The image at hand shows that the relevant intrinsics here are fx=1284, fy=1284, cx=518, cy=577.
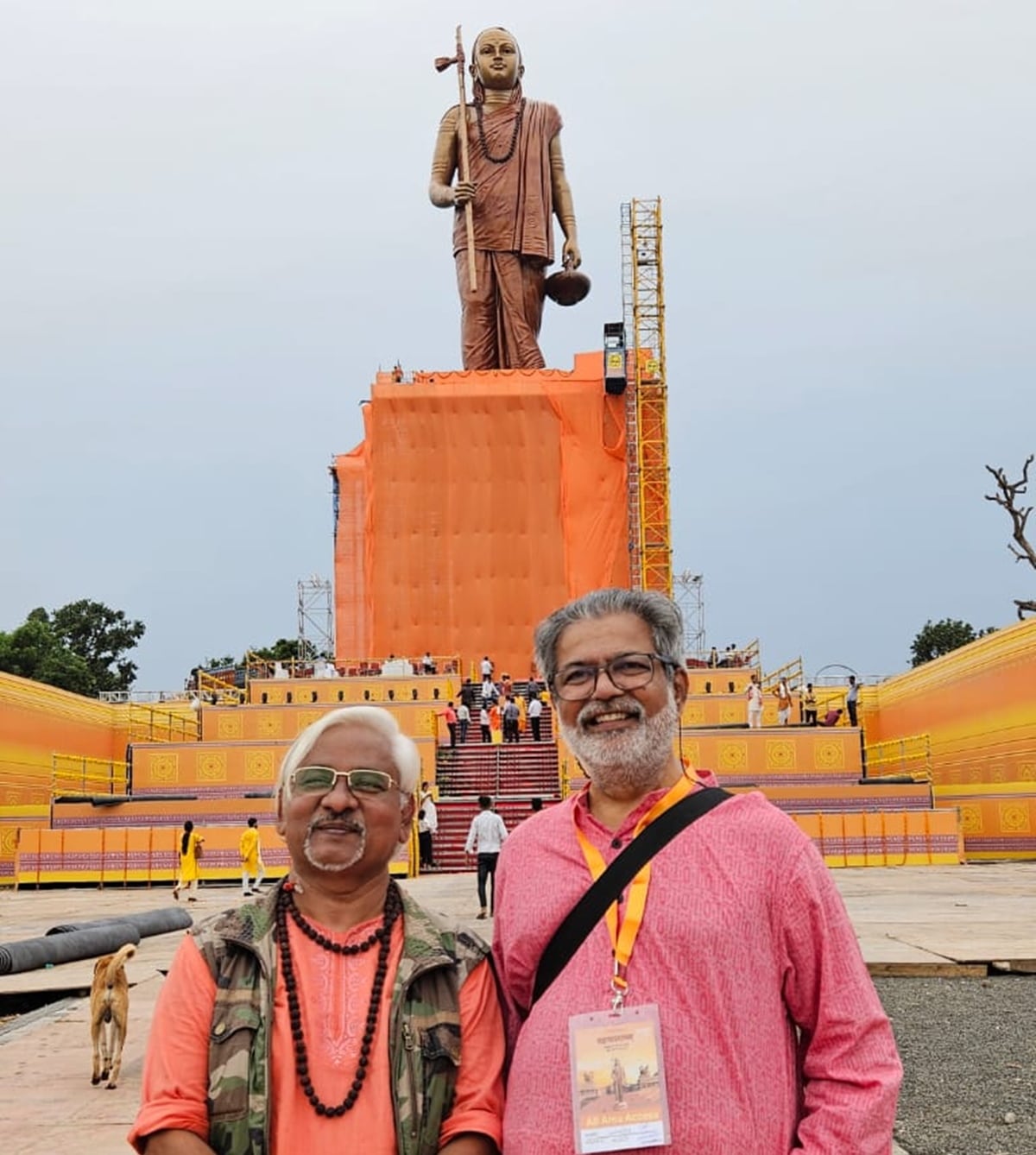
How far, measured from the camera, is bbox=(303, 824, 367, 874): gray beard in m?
2.16

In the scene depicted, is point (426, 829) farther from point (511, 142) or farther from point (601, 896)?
point (511, 142)

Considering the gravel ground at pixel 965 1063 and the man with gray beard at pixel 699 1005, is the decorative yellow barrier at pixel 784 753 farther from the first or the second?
the man with gray beard at pixel 699 1005

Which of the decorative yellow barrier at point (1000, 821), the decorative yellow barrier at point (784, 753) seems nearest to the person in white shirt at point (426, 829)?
the decorative yellow barrier at point (784, 753)

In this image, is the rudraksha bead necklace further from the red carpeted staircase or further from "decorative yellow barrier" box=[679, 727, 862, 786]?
"decorative yellow barrier" box=[679, 727, 862, 786]

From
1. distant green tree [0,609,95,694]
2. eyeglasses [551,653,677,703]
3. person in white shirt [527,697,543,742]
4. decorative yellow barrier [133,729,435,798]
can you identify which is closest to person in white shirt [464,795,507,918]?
eyeglasses [551,653,677,703]

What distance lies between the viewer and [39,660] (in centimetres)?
4362

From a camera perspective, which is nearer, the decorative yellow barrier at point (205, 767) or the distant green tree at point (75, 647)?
the decorative yellow barrier at point (205, 767)

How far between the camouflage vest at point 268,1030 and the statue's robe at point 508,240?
88.2ft

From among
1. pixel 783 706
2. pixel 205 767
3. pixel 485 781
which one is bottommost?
pixel 485 781

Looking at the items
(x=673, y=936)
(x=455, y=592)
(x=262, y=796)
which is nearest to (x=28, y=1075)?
(x=673, y=936)

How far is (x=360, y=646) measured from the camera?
30609mm

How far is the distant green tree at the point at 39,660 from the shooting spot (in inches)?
1692

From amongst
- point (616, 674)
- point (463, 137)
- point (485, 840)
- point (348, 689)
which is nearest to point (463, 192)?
point (463, 137)

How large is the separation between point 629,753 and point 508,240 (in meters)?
27.2
